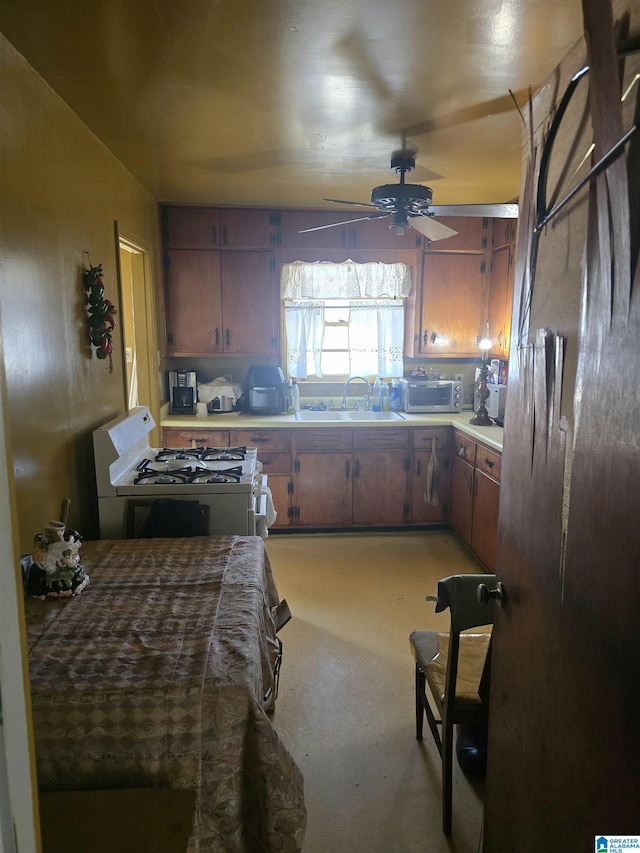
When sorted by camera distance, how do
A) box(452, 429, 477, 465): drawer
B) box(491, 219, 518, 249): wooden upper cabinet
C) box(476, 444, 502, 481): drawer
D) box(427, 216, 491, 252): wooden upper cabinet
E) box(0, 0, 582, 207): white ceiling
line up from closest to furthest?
box(0, 0, 582, 207): white ceiling < box(476, 444, 502, 481): drawer < box(452, 429, 477, 465): drawer < box(491, 219, 518, 249): wooden upper cabinet < box(427, 216, 491, 252): wooden upper cabinet

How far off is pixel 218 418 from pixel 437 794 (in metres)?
2.87

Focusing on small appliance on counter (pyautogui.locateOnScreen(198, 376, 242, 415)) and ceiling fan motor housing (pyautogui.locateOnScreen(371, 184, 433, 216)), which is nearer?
ceiling fan motor housing (pyautogui.locateOnScreen(371, 184, 433, 216))

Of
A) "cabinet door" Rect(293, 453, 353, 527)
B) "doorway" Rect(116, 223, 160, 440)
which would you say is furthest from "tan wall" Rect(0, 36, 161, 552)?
"cabinet door" Rect(293, 453, 353, 527)

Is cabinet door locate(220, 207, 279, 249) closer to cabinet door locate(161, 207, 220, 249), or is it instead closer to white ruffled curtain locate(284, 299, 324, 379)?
cabinet door locate(161, 207, 220, 249)

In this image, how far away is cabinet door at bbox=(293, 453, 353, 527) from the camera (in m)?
4.07

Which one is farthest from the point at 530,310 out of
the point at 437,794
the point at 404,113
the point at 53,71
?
the point at 53,71

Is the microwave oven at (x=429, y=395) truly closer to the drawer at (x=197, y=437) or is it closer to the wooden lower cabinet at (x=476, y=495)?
the wooden lower cabinet at (x=476, y=495)

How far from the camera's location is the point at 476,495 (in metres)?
3.68

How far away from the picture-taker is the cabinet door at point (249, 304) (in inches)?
166

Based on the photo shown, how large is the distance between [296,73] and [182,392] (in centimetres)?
275

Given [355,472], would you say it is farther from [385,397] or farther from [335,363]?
[335,363]

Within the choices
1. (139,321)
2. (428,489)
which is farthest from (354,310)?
(139,321)

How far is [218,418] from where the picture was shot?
4.16 m

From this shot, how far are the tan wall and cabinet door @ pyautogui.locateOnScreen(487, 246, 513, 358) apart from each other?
8.89 ft
